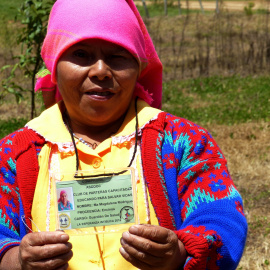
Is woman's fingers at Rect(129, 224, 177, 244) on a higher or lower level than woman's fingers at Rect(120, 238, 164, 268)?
higher

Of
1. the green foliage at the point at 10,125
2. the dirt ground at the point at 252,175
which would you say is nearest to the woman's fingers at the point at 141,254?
Answer: the dirt ground at the point at 252,175

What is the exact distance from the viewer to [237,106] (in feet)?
25.8

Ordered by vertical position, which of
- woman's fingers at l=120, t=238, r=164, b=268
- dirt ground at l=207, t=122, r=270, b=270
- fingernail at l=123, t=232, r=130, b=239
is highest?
fingernail at l=123, t=232, r=130, b=239

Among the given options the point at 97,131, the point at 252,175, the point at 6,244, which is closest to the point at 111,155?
the point at 97,131

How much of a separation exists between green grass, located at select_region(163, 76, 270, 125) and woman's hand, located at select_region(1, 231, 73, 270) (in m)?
5.56

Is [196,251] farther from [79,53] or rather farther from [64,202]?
[79,53]

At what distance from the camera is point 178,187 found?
5.90 ft

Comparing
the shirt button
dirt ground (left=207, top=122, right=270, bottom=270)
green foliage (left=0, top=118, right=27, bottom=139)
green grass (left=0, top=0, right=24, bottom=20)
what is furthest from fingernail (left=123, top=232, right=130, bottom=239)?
green grass (left=0, top=0, right=24, bottom=20)

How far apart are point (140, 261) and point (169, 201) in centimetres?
29

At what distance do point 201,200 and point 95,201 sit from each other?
15.3 inches

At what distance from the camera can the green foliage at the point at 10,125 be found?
22.4 ft

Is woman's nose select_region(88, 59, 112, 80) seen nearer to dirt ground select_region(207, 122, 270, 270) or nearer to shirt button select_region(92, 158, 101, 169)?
shirt button select_region(92, 158, 101, 169)

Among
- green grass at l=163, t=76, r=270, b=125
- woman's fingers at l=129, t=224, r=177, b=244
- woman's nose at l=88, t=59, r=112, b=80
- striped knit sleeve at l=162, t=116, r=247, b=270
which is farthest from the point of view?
green grass at l=163, t=76, r=270, b=125

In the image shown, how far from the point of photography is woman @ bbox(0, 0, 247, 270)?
1.73m
